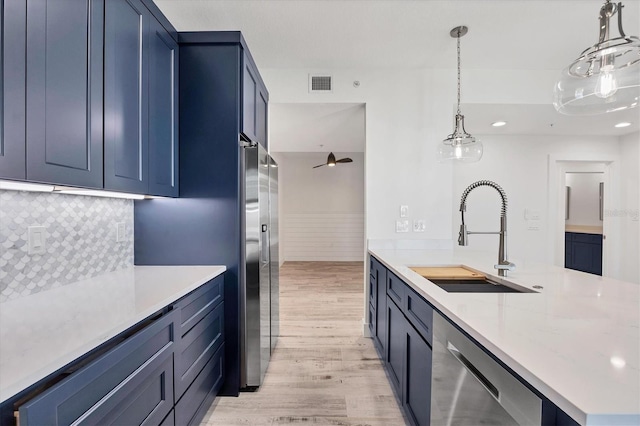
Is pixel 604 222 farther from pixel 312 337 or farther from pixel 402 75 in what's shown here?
pixel 312 337

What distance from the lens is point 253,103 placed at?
2.24 metres

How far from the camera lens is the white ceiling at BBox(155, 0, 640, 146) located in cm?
200

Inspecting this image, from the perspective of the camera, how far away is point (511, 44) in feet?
7.95

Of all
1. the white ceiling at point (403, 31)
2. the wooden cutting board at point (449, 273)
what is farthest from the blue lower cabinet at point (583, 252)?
the wooden cutting board at point (449, 273)

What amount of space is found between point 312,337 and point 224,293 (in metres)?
1.29

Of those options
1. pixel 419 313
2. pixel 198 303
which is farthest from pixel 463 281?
pixel 198 303

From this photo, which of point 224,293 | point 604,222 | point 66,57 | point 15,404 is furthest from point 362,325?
point 604,222

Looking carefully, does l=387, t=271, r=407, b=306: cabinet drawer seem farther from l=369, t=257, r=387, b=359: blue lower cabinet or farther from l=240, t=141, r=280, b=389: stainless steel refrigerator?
l=240, t=141, r=280, b=389: stainless steel refrigerator

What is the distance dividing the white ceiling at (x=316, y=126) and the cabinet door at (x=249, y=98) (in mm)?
707

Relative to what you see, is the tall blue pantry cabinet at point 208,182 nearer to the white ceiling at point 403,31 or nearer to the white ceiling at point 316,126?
the white ceiling at point 403,31

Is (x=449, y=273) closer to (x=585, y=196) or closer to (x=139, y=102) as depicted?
(x=139, y=102)

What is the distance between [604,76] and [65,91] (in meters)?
2.23

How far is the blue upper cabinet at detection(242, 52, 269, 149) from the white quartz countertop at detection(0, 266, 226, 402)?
1065mm

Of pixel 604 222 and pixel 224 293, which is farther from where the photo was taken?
pixel 604 222
